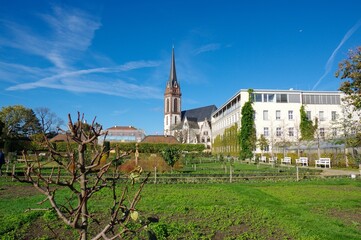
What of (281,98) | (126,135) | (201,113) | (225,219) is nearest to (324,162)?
(281,98)

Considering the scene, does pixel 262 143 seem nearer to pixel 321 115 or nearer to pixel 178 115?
pixel 321 115

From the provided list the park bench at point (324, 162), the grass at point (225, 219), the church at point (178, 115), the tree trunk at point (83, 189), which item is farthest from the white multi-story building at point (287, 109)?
the church at point (178, 115)

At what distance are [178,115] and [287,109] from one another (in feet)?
273

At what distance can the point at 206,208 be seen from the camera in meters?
8.82

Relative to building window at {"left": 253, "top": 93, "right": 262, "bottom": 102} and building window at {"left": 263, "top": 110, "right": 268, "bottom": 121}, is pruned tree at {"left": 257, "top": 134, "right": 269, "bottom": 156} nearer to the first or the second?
building window at {"left": 263, "top": 110, "right": 268, "bottom": 121}

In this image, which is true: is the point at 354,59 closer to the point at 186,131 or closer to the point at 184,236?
the point at 184,236

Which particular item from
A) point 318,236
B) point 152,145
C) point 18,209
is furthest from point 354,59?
point 152,145

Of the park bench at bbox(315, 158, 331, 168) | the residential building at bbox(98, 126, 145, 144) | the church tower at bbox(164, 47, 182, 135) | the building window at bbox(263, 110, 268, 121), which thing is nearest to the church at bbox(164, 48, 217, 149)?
the church tower at bbox(164, 47, 182, 135)

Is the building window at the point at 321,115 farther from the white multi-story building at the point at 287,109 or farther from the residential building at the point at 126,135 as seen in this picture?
the residential building at the point at 126,135

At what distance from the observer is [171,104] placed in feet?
434

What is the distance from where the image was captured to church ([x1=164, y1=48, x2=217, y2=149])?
4382 inches

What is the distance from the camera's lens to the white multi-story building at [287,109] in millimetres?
51250

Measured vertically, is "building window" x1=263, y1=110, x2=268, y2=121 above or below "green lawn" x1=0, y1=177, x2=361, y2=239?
above

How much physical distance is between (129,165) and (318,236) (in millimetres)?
17873
